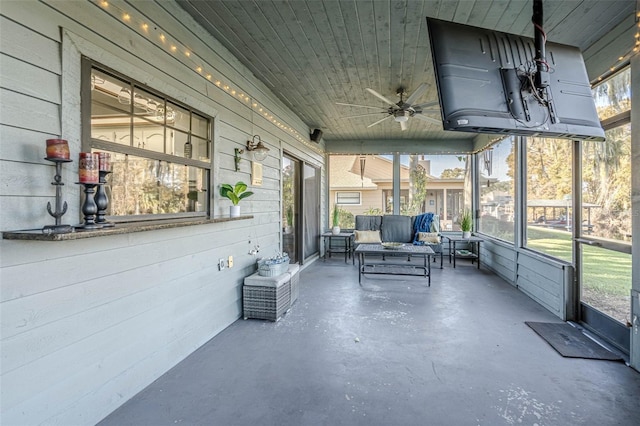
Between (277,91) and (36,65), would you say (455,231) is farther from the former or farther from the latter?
(36,65)

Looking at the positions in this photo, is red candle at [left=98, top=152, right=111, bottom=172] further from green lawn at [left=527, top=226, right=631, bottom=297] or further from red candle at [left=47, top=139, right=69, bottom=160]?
green lawn at [left=527, top=226, right=631, bottom=297]

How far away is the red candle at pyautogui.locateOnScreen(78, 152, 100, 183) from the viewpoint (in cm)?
157

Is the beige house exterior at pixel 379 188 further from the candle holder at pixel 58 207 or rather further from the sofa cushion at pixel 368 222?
the candle holder at pixel 58 207

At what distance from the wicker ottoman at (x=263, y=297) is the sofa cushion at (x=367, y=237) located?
3508 mm

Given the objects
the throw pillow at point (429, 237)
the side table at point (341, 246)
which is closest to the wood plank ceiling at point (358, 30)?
the throw pillow at point (429, 237)

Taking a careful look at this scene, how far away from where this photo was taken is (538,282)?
3941 millimetres

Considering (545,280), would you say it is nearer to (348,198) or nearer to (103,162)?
(103,162)

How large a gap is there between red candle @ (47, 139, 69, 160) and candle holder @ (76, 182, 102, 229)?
0.16m

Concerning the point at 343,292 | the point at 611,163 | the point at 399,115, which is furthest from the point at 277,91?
the point at 611,163

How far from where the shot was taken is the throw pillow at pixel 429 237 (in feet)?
20.9

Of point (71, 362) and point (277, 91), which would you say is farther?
point (277, 91)

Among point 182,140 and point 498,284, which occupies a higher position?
point 182,140

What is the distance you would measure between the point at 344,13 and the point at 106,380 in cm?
312

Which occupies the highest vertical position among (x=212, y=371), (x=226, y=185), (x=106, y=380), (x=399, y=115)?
(x=399, y=115)
